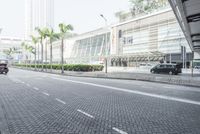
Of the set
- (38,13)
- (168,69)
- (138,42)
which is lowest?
(168,69)

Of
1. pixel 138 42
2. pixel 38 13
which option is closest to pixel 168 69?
pixel 138 42

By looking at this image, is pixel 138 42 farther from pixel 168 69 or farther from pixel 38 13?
pixel 38 13

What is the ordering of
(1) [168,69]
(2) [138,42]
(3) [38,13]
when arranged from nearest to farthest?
(1) [168,69] < (2) [138,42] < (3) [38,13]

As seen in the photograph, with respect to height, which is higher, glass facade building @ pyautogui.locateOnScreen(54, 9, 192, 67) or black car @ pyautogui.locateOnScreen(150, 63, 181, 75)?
glass facade building @ pyautogui.locateOnScreen(54, 9, 192, 67)

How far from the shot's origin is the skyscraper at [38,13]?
153250mm

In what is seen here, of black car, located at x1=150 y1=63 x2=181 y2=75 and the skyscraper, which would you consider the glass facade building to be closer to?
black car, located at x1=150 y1=63 x2=181 y2=75

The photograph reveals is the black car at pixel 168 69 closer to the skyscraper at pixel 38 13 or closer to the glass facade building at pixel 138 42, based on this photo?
the glass facade building at pixel 138 42

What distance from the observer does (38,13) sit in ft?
525

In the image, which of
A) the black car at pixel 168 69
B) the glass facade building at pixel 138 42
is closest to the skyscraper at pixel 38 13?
the glass facade building at pixel 138 42

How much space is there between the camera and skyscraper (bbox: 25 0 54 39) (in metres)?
153

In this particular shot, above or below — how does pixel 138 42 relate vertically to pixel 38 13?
below

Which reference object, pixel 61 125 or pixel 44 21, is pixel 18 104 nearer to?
pixel 61 125

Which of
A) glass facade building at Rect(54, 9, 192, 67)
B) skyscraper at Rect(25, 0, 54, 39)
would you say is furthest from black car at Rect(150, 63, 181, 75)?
skyscraper at Rect(25, 0, 54, 39)

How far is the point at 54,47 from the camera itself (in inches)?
6299
